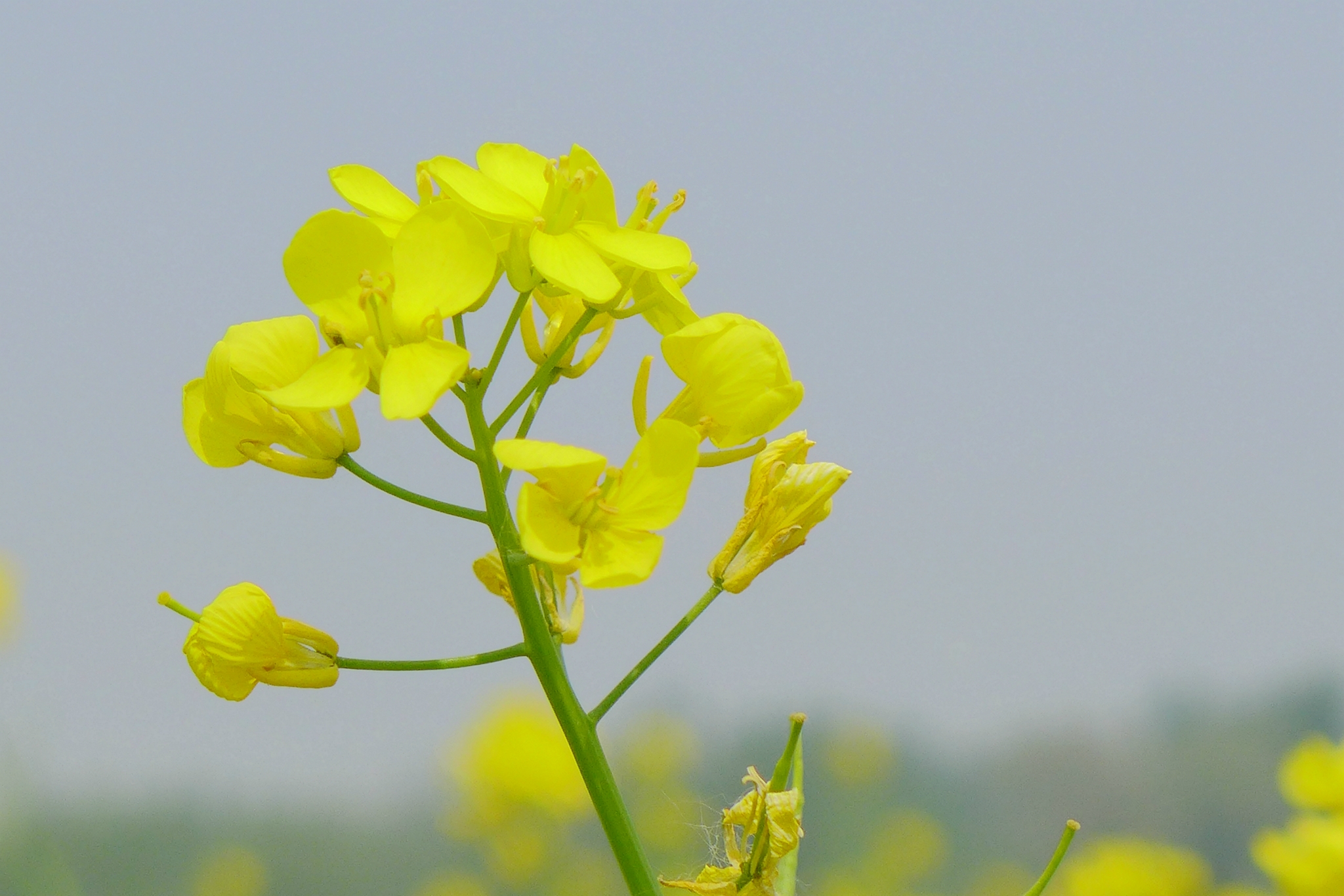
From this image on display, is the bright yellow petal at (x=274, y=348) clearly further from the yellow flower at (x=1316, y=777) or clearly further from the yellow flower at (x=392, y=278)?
the yellow flower at (x=1316, y=777)

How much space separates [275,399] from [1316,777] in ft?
7.41

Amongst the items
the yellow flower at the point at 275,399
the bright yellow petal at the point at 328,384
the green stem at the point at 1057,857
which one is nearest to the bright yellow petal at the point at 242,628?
the yellow flower at the point at 275,399

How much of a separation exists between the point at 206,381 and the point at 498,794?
3158 mm

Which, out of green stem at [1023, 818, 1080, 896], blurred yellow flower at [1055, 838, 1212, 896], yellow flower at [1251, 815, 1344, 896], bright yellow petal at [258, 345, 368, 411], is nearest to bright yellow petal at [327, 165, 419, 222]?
bright yellow petal at [258, 345, 368, 411]

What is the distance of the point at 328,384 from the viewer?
1.04 m

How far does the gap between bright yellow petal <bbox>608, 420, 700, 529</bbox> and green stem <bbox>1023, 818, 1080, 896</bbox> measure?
0.64 meters

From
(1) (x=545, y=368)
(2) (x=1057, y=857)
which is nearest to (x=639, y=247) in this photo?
(1) (x=545, y=368)

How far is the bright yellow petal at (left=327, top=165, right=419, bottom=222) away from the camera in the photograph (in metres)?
1.15

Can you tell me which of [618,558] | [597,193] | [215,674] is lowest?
[215,674]

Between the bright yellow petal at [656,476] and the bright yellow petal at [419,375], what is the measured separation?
0.19 m

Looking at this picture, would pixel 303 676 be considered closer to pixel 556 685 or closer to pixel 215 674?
pixel 215 674

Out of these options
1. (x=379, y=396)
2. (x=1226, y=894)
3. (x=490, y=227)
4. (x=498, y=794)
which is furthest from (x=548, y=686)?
(x=1226, y=894)

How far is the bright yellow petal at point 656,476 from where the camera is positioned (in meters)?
1.02

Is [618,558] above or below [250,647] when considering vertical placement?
above
